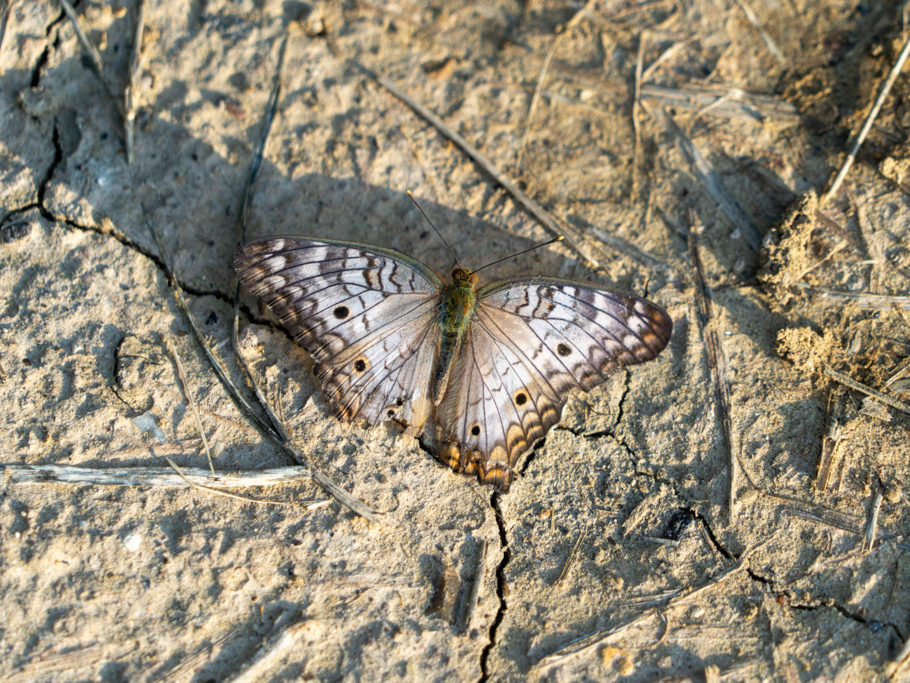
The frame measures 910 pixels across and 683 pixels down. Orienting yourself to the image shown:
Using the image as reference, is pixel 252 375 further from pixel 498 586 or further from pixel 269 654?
pixel 498 586

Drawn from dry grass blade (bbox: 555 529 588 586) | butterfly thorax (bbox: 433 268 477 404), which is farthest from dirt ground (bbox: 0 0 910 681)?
butterfly thorax (bbox: 433 268 477 404)

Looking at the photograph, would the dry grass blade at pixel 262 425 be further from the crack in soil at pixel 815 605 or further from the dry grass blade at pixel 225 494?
the crack in soil at pixel 815 605

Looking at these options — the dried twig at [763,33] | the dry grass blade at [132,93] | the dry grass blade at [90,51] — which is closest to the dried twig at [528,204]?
the dry grass blade at [132,93]

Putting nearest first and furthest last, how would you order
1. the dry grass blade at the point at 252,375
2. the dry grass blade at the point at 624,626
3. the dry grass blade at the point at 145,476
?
the dry grass blade at the point at 624,626 → the dry grass blade at the point at 145,476 → the dry grass blade at the point at 252,375

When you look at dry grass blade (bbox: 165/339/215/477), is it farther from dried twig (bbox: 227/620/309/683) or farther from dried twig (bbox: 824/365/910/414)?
dried twig (bbox: 824/365/910/414)

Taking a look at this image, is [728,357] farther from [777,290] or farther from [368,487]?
[368,487]
